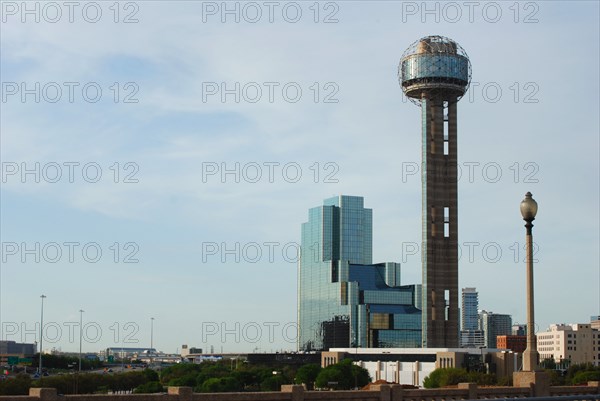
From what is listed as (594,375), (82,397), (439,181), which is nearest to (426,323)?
(439,181)

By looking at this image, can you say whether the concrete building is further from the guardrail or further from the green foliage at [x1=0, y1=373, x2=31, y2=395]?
the guardrail

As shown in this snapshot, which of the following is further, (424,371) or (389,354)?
(389,354)

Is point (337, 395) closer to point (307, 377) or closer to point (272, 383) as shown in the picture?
point (272, 383)

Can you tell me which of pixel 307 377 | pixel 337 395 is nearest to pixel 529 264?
pixel 337 395

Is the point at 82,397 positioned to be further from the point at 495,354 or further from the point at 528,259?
the point at 495,354

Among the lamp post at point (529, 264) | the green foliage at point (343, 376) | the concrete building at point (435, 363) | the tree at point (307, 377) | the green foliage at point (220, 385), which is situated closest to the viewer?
the lamp post at point (529, 264)

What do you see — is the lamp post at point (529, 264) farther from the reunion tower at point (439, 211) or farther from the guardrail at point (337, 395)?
the reunion tower at point (439, 211)

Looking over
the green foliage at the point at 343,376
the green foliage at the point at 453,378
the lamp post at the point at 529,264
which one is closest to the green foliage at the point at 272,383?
the green foliage at the point at 343,376
